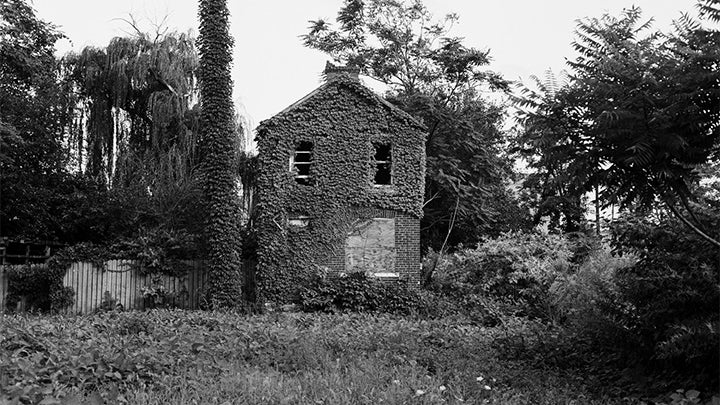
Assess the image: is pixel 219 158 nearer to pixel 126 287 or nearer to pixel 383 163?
pixel 126 287

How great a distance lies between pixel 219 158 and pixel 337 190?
3939mm

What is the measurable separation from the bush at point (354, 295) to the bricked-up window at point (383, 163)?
3810mm

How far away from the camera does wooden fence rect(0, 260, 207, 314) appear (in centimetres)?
2222

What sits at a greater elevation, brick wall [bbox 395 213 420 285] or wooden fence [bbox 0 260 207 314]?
brick wall [bbox 395 213 420 285]

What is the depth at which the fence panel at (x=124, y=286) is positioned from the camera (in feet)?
72.9

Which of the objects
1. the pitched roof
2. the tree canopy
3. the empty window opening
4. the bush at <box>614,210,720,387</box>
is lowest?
the bush at <box>614,210,720,387</box>

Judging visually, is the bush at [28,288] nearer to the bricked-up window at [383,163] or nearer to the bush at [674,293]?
the bricked-up window at [383,163]

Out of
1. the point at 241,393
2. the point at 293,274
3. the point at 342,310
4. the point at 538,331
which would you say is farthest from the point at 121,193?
the point at 241,393

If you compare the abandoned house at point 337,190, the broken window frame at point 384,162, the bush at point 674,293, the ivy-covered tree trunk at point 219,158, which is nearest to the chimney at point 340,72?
the abandoned house at point 337,190

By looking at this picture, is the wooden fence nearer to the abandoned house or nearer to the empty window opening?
the abandoned house

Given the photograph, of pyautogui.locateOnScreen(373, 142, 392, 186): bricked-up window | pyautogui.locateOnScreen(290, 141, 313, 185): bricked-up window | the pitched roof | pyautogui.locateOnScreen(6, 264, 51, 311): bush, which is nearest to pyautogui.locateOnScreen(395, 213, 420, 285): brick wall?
pyautogui.locateOnScreen(373, 142, 392, 186): bricked-up window

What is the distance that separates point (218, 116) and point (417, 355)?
47.6 feet

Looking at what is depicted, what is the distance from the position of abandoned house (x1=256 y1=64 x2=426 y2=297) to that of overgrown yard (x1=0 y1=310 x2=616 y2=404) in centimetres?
1085

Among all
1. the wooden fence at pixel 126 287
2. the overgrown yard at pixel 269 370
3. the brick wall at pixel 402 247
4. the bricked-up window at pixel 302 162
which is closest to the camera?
the overgrown yard at pixel 269 370
